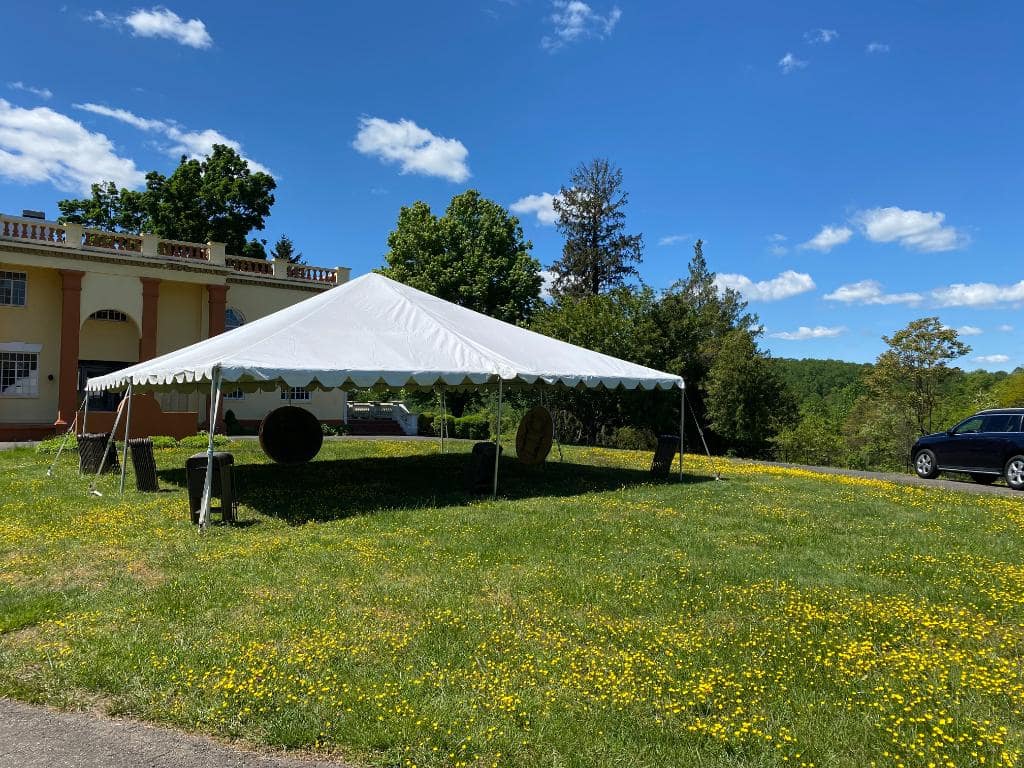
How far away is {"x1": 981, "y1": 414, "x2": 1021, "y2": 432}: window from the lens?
14.2 meters

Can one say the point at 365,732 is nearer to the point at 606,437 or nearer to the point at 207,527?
the point at 207,527

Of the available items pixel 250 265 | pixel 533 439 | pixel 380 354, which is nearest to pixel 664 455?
pixel 533 439

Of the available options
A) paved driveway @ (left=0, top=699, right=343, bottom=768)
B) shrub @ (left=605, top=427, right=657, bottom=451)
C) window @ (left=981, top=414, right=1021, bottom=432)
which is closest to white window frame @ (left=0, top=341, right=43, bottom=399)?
shrub @ (left=605, top=427, right=657, bottom=451)

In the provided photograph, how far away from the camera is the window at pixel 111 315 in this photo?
25.2 m

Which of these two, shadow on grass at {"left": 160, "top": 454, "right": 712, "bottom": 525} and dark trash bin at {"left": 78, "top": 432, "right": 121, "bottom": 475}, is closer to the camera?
shadow on grass at {"left": 160, "top": 454, "right": 712, "bottom": 525}

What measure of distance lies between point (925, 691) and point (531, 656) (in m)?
2.27

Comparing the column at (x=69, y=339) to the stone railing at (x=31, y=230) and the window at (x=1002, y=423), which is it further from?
the window at (x=1002, y=423)

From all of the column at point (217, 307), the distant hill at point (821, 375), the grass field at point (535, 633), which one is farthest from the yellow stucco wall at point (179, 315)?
the distant hill at point (821, 375)

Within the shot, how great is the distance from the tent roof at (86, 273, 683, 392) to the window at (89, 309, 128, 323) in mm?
14349

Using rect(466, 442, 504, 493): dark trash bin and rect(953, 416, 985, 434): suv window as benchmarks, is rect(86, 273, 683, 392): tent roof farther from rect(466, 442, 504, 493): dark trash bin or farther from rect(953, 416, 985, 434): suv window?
rect(953, 416, 985, 434): suv window

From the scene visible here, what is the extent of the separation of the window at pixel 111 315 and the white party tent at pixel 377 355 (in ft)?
46.7

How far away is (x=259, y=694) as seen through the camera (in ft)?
11.7

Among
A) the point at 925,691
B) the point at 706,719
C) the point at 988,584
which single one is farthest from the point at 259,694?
the point at 988,584

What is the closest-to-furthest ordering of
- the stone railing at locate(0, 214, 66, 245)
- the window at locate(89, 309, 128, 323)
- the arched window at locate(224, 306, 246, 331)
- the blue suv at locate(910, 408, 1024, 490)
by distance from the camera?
the blue suv at locate(910, 408, 1024, 490), the stone railing at locate(0, 214, 66, 245), the window at locate(89, 309, 128, 323), the arched window at locate(224, 306, 246, 331)
